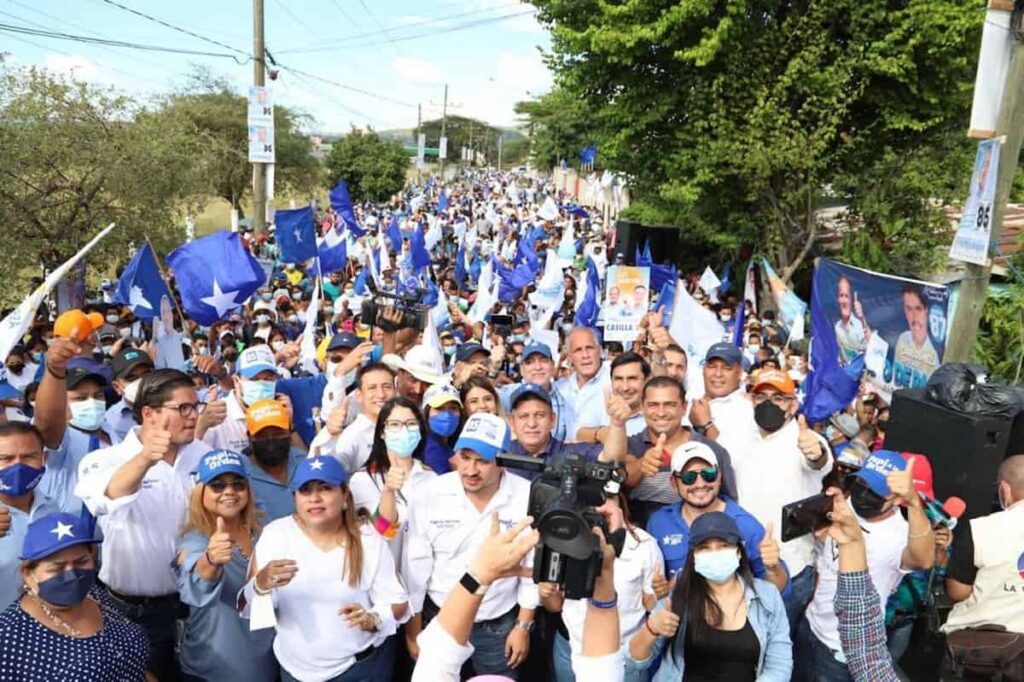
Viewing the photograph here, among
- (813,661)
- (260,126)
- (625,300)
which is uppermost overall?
(260,126)

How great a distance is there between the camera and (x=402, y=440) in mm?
3676

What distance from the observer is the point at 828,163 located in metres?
14.4

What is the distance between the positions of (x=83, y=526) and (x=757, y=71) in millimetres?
13891

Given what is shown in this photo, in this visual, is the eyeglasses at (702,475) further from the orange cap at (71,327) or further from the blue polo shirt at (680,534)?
the orange cap at (71,327)

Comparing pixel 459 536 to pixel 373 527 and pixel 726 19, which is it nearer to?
pixel 373 527

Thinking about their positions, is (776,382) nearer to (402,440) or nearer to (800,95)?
(402,440)

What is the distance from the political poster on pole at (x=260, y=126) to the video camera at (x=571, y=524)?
45.4 feet

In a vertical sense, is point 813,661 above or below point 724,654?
below

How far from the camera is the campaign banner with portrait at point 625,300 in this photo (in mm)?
8273

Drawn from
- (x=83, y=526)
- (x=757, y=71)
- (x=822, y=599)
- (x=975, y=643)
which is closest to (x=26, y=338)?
(x=83, y=526)

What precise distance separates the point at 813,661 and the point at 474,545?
1.68 metres

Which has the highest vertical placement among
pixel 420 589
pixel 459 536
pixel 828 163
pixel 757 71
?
pixel 757 71

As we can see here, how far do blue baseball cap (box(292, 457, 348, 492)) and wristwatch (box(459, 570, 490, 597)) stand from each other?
115 centimetres

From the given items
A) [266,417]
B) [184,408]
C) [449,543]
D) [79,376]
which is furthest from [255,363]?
[449,543]
